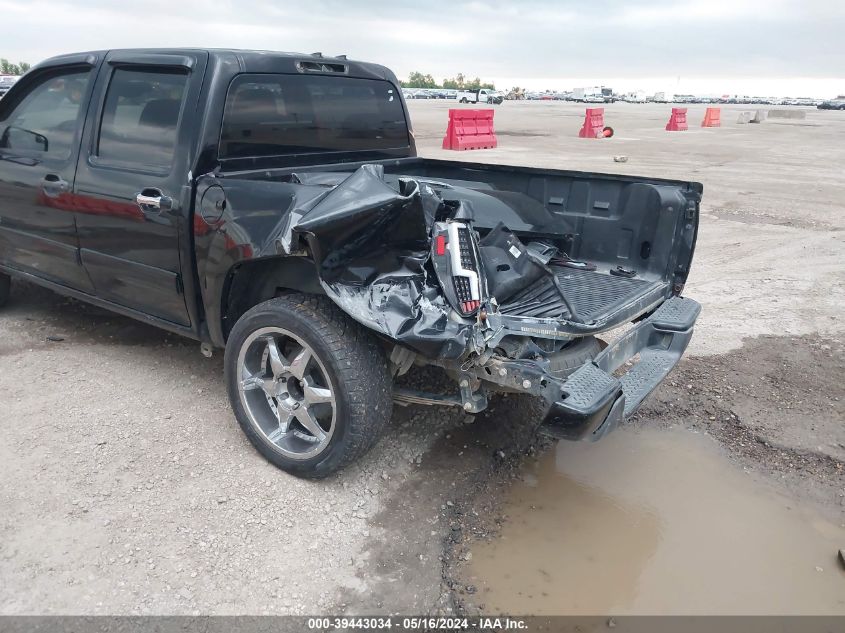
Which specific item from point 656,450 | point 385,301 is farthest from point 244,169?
point 656,450

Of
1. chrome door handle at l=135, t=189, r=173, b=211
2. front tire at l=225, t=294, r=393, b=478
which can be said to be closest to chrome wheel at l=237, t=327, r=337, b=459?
front tire at l=225, t=294, r=393, b=478

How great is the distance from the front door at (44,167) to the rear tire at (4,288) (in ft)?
2.28

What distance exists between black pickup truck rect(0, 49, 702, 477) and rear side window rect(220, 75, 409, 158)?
0.01m

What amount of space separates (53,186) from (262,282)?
166 centimetres

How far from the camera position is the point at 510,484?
331cm

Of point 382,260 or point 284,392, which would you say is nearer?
point 382,260

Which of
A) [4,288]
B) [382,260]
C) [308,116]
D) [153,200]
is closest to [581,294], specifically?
[382,260]

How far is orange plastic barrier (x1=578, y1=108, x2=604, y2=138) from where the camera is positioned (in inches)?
961

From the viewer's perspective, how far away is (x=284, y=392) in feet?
10.4

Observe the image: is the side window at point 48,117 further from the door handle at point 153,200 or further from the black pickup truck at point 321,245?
the door handle at point 153,200

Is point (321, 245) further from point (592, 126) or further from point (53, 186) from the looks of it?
point (592, 126)

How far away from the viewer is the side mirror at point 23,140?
410 centimetres

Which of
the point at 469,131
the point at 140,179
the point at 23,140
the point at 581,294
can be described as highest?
the point at 23,140

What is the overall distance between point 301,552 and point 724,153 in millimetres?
20311
